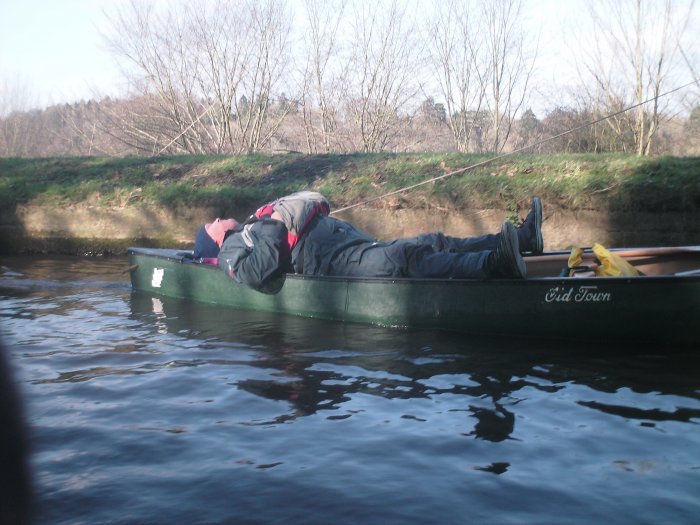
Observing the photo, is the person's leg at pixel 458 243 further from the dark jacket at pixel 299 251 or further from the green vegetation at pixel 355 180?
the green vegetation at pixel 355 180

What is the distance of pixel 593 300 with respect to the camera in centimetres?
576

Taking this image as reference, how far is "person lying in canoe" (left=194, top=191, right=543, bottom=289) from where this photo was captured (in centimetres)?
671

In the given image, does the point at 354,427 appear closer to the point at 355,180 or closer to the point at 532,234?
the point at 532,234

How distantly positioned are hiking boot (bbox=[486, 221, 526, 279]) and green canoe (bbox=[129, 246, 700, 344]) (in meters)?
0.10

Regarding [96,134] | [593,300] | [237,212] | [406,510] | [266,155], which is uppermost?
[96,134]

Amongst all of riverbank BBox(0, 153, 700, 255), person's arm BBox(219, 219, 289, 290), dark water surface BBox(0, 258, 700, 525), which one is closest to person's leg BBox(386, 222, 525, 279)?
dark water surface BBox(0, 258, 700, 525)

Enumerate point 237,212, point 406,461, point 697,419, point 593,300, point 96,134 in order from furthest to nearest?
point 96,134 → point 237,212 → point 593,300 → point 697,419 → point 406,461

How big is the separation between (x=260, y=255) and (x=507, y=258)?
2236 millimetres

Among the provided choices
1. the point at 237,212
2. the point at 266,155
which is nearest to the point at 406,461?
the point at 237,212

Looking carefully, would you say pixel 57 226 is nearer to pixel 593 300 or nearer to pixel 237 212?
pixel 237 212

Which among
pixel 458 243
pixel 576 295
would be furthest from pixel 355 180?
pixel 576 295

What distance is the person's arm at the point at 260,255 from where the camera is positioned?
22.8 ft

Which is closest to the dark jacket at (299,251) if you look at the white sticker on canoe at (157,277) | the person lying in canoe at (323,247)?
the person lying in canoe at (323,247)

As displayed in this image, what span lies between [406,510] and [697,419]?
6.29 ft
